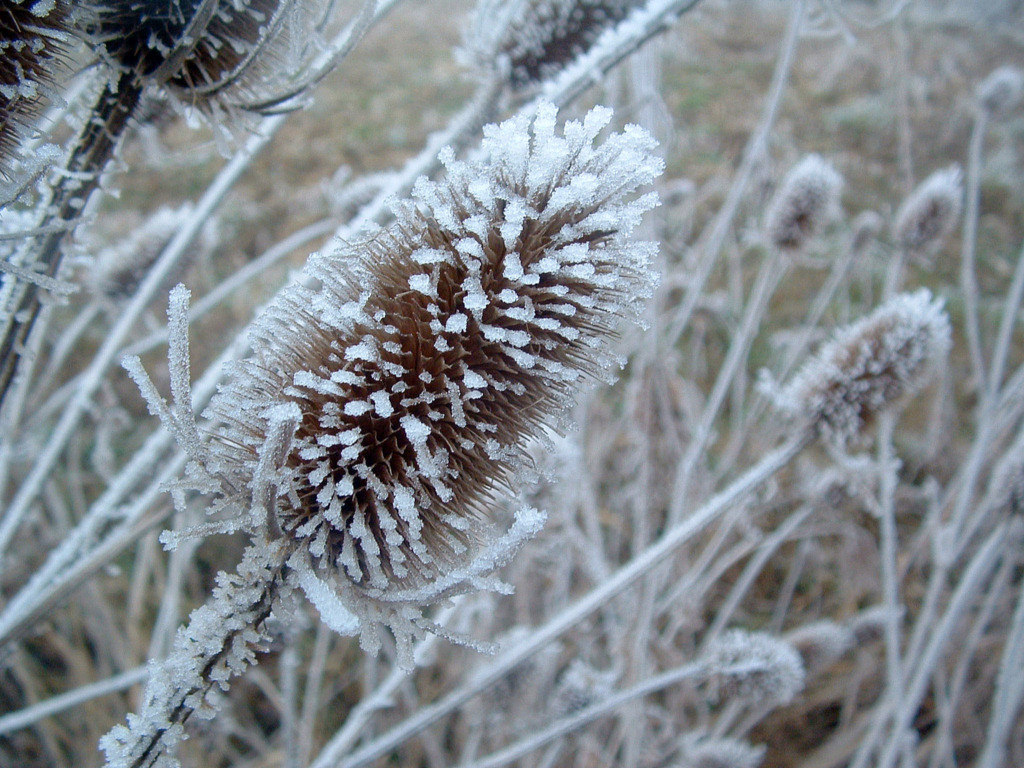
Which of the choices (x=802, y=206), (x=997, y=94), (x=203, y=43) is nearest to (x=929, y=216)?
(x=802, y=206)

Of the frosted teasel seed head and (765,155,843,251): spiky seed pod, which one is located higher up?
(765,155,843,251): spiky seed pod

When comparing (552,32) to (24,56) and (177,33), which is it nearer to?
(177,33)

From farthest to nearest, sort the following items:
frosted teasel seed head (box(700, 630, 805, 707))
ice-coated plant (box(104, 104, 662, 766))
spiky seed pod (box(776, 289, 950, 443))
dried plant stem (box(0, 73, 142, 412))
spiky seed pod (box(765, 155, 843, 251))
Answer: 1. spiky seed pod (box(765, 155, 843, 251))
2. frosted teasel seed head (box(700, 630, 805, 707))
3. spiky seed pod (box(776, 289, 950, 443))
4. dried plant stem (box(0, 73, 142, 412))
5. ice-coated plant (box(104, 104, 662, 766))

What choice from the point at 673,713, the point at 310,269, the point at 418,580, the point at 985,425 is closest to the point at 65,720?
the point at 673,713

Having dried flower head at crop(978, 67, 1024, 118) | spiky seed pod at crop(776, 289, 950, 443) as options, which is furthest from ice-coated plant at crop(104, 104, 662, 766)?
dried flower head at crop(978, 67, 1024, 118)

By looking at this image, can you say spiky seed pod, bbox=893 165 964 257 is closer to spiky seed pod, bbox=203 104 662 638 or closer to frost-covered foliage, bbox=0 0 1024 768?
frost-covered foliage, bbox=0 0 1024 768

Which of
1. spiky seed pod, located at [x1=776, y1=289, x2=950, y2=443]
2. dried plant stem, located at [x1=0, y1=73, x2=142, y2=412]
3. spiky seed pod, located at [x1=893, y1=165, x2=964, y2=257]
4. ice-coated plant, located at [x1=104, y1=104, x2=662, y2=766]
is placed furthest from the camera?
spiky seed pod, located at [x1=893, y1=165, x2=964, y2=257]

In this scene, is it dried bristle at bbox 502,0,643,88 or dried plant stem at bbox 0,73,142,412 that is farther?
dried bristle at bbox 502,0,643,88

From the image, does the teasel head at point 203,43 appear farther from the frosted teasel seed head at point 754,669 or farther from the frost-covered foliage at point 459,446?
the frosted teasel seed head at point 754,669
